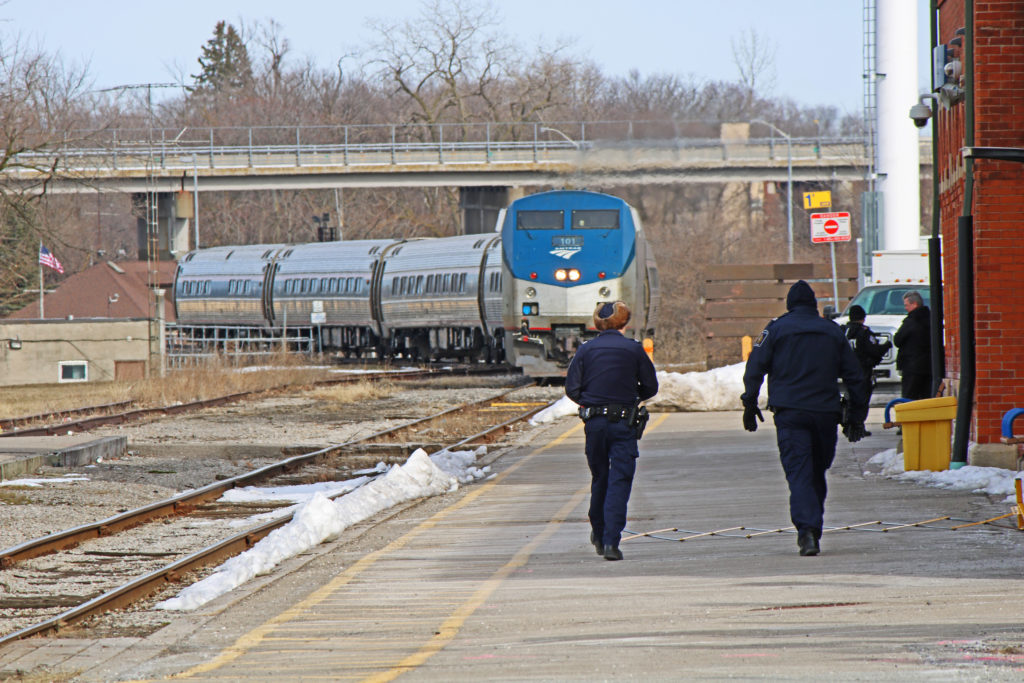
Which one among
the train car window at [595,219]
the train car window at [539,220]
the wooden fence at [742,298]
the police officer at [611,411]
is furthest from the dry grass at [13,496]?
the wooden fence at [742,298]

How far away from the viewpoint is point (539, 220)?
28406mm

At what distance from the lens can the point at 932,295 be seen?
14727mm

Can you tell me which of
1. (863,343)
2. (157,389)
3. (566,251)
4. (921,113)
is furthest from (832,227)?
(157,389)

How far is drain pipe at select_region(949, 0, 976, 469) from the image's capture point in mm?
12289

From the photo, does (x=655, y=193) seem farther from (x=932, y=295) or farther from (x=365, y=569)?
(x=365, y=569)

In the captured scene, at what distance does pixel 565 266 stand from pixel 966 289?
1590 cm

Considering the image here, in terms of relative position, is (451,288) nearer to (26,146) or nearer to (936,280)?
(26,146)

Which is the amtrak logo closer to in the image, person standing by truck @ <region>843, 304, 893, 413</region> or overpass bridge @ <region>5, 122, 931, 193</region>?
person standing by truck @ <region>843, 304, 893, 413</region>

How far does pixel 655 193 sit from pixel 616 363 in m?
29.0

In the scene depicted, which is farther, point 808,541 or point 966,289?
point 966,289

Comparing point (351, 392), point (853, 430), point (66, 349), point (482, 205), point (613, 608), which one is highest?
point (482, 205)

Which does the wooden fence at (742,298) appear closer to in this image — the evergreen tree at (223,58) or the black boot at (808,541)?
the black boot at (808,541)

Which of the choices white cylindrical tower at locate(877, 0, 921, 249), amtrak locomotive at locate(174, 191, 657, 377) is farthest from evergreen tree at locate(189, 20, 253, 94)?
white cylindrical tower at locate(877, 0, 921, 249)

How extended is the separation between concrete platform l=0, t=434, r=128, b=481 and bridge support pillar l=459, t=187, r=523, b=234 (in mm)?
48292
